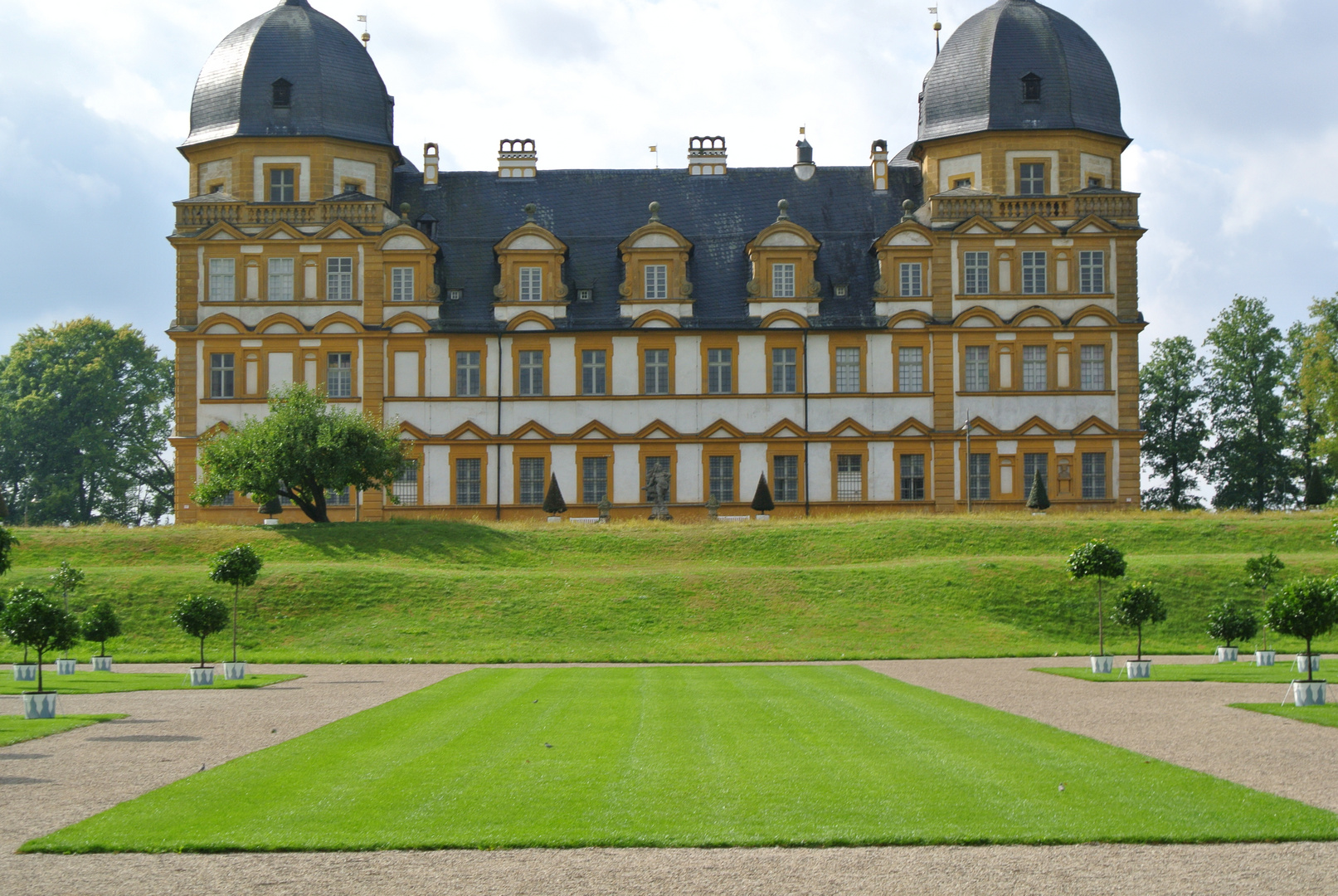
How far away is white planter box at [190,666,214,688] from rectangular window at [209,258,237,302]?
109ft

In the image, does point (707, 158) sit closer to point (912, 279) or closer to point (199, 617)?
point (912, 279)

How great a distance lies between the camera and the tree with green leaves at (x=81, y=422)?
7275cm

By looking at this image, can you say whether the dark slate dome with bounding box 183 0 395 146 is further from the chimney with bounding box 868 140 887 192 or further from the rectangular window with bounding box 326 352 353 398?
the chimney with bounding box 868 140 887 192

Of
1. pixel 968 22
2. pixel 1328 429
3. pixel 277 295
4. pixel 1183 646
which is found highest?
pixel 968 22

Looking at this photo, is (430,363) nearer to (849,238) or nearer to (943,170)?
(849,238)

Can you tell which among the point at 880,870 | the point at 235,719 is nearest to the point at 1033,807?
the point at 880,870

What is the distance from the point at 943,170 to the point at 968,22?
697cm

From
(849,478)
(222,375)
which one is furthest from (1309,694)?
(222,375)

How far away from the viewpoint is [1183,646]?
1351 inches

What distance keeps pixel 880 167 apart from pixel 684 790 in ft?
169

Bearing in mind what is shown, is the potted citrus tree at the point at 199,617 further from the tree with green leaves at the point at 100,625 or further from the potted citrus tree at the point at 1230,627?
the potted citrus tree at the point at 1230,627

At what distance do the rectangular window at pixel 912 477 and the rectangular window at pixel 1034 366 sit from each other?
5205 millimetres

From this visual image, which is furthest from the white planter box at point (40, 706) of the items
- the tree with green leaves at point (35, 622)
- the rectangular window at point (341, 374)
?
the rectangular window at point (341, 374)

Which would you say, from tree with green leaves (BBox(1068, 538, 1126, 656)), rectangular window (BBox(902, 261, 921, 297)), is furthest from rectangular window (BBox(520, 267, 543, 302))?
tree with green leaves (BBox(1068, 538, 1126, 656))
